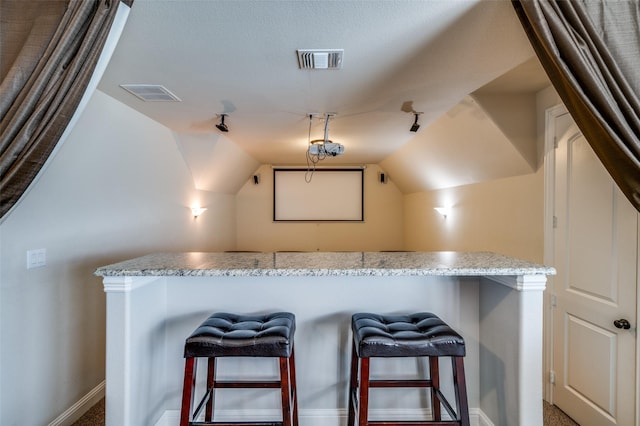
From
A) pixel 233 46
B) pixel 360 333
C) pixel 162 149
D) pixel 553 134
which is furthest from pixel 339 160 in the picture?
pixel 360 333

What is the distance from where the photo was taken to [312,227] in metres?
6.39

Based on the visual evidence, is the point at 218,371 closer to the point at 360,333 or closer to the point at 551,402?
the point at 360,333

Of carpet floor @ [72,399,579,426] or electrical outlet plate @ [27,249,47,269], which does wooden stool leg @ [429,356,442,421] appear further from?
electrical outlet plate @ [27,249,47,269]

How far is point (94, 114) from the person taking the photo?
2381 mm

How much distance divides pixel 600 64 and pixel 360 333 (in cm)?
153

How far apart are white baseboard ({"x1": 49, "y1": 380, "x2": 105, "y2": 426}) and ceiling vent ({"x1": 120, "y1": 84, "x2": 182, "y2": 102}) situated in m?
2.34

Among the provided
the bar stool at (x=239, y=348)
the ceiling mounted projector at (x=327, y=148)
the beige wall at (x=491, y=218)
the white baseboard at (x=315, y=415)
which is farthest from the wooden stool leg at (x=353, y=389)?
the ceiling mounted projector at (x=327, y=148)

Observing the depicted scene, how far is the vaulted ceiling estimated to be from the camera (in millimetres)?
1517

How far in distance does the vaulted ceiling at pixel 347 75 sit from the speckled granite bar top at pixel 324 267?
→ 1.22 meters

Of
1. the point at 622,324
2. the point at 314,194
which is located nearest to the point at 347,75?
the point at 622,324

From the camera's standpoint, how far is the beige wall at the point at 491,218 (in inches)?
104

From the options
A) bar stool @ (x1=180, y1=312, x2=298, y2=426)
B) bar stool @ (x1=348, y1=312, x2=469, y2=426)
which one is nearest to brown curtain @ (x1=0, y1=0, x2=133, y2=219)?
bar stool @ (x1=180, y1=312, x2=298, y2=426)

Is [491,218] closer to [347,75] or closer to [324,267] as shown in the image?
[347,75]

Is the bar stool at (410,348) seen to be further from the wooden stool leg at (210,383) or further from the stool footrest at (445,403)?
the wooden stool leg at (210,383)
